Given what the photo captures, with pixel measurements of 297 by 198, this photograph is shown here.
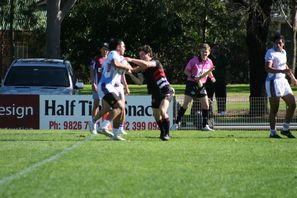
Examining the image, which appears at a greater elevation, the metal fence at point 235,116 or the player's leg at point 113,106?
the player's leg at point 113,106

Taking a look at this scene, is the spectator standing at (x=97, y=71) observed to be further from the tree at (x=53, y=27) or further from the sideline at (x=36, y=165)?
the tree at (x=53, y=27)

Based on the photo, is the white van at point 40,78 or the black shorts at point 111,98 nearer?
the black shorts at point 111,98

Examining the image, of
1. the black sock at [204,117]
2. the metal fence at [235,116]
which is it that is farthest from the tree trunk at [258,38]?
the black sock at [204,117]

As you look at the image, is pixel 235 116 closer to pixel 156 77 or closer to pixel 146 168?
pixel 156 77

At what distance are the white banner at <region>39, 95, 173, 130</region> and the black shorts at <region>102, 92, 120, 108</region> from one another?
5.88m

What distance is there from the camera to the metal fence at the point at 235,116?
67.9 feet

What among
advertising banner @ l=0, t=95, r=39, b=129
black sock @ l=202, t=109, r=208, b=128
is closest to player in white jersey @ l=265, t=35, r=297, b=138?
black sock @ l=202, t=109, r=208, b=128

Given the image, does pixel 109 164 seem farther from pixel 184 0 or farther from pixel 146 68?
pixel 184 0

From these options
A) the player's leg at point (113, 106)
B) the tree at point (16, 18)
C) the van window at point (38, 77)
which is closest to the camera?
the player's leg at point (113, 106)

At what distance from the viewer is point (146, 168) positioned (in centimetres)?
1000

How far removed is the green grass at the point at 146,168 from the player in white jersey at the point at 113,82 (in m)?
0.64

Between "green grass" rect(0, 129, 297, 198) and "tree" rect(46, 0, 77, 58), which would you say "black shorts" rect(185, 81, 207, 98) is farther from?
"tree" rect(46, 0, 77, 58)

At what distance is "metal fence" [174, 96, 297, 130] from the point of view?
67.9ft

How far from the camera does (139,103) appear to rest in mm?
20781
